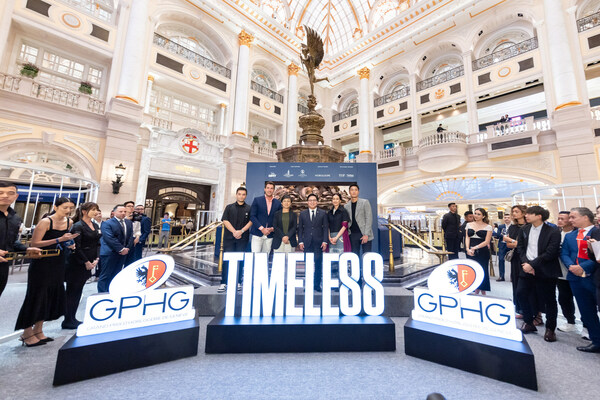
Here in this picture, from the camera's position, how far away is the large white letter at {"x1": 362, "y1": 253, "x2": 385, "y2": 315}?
254cm

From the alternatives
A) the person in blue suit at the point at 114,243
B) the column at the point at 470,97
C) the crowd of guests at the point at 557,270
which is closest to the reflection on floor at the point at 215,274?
the person in blue suit at the point at 114,243

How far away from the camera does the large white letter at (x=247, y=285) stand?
2.50 m

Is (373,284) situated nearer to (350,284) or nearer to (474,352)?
(350,284)

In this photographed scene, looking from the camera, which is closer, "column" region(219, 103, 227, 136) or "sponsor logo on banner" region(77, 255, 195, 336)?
"sponsor logo on banner" region(77, 255, 195, 336)

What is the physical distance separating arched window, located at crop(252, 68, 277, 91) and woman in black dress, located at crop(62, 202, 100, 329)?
16015 millimetres

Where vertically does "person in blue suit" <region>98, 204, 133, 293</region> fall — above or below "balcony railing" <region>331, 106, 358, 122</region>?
below

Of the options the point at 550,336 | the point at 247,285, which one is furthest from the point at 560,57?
the point at 247,285

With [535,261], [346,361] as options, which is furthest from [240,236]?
[535,261]

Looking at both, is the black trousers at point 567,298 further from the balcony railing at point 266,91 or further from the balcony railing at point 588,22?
the balcony railing at point 266,91

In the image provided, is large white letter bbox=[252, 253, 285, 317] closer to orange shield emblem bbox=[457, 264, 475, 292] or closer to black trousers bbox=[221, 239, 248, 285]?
black trousers bbox=[221, 239, 248, 285]

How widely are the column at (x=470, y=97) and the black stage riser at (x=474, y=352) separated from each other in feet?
43.9

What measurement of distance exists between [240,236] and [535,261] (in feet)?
11.2

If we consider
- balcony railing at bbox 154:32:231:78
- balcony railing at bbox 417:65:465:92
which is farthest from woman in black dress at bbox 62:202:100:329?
balcony railing at bbox 417:65:465:92

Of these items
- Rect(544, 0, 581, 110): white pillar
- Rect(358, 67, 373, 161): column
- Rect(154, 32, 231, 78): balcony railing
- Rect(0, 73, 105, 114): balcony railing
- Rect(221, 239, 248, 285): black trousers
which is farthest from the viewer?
Rect(358, 67, 373, 161): column
